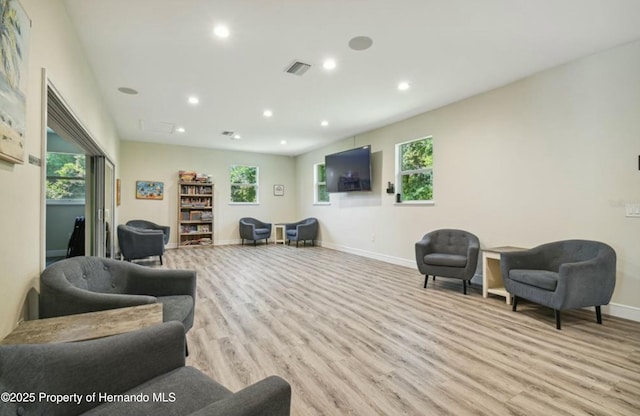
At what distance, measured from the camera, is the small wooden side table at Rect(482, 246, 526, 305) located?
361cm

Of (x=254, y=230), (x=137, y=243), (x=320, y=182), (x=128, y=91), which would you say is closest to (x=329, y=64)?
(x=128, y=91)

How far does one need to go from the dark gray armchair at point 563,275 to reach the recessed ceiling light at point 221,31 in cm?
373

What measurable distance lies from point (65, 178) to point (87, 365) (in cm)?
734

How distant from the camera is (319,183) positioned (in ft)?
28.0

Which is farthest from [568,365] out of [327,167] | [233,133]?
[233,133]

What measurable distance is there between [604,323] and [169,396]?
3821 mm

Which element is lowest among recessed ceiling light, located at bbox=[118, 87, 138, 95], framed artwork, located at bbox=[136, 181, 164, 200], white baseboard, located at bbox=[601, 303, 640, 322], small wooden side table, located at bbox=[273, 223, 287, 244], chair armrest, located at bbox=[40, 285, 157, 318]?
white baseboard, located at bbox=[601, 303, 640, 322]

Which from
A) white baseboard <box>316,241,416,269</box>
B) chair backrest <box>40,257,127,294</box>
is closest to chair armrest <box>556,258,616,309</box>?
white baseboard <box>316,241,416,269</box>

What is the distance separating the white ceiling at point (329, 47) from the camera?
246cm

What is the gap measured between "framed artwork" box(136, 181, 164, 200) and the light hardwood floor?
15.4 ft

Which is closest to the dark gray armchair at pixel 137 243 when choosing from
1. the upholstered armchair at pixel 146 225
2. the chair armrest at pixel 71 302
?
the upholstered armchair at pixel 146 225

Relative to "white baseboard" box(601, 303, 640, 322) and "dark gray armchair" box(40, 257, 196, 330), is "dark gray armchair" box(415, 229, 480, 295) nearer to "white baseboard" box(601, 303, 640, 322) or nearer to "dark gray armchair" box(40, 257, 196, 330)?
"white baseboard" box(601, 303, 640, 322)

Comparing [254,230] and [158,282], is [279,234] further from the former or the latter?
[158,282]

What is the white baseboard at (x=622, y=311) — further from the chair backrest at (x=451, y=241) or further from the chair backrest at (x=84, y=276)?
the chair backrest at (x=84, y=276)
